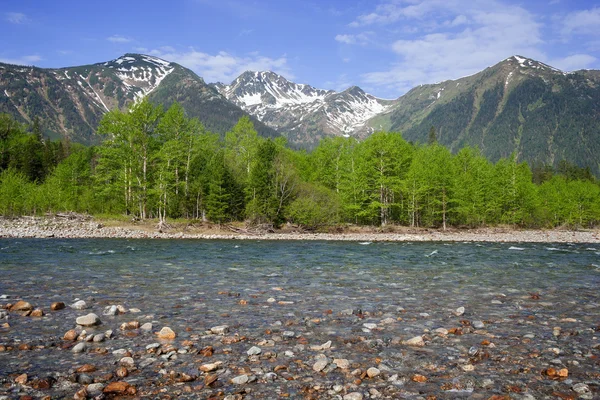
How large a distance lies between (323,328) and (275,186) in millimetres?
41398

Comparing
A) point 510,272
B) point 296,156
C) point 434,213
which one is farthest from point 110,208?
point 510,272

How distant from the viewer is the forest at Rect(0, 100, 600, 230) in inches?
1946

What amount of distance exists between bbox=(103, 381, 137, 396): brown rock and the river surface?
14cm

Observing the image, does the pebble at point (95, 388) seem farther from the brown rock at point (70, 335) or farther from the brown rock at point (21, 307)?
the brown rock at point (21, 307)

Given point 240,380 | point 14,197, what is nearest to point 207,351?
point 240,380

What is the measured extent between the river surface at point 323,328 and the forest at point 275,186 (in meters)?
32.4

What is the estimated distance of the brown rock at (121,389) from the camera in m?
5.16

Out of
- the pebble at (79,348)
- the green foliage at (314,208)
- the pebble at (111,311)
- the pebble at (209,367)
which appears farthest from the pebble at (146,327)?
the green foliage at (314,208)

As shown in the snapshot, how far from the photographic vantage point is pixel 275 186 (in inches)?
1950

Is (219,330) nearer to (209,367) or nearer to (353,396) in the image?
(209,367)

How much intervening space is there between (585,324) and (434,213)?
168 feet

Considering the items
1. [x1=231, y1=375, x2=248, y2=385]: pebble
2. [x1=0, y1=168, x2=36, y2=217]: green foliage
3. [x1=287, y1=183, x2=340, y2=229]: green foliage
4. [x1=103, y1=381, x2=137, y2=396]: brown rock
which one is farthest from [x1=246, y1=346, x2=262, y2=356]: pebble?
[x1=0, y1=168, x2=36, y2=217]: green foliage

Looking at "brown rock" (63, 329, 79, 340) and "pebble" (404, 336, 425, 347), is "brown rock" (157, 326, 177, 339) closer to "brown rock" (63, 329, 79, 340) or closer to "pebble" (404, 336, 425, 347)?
"brown rock" (63, 329, 79, 340)

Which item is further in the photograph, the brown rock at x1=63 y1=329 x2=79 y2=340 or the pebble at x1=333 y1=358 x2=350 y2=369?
the brown rock at x1=63 y1=329 x2=79 y2=340
